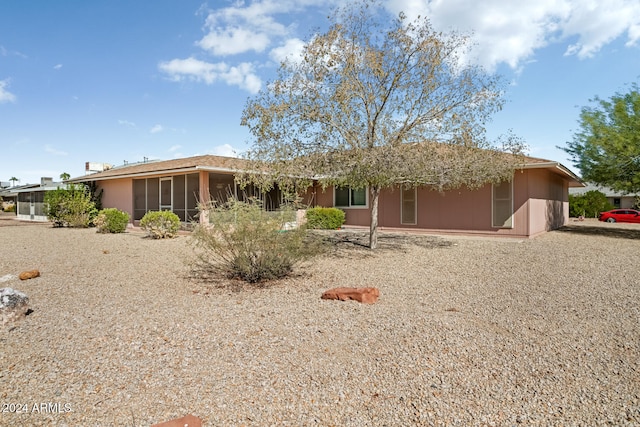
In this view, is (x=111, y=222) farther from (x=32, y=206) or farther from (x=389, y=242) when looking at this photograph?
(x=32, y=206)

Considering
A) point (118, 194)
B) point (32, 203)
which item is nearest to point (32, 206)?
point (32, 203)

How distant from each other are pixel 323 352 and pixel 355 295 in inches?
78.2

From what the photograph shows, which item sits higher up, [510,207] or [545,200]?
[545,200]

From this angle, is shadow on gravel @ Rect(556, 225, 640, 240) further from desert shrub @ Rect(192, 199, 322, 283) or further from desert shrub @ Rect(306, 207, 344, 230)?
desert shrub @ Rect(192, 199, 322, 283)

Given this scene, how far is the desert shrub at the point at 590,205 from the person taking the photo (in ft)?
102

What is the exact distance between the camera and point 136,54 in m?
13.1

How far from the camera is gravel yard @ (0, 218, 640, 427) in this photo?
291cm

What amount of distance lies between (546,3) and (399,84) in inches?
170

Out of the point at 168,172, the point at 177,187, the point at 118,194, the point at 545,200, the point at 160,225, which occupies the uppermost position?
the point at 168,172

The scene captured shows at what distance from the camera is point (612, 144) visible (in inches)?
614

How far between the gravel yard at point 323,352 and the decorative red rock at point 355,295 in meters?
0.16

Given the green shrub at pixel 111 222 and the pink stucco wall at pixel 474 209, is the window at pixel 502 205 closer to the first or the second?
the pink stucco wall at pixel 474 209

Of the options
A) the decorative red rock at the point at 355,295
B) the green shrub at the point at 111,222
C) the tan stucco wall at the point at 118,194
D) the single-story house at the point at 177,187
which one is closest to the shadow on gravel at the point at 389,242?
the single-story house at the point at 177,187

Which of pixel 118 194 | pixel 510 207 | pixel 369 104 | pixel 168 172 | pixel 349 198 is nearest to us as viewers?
pixel 369 104
